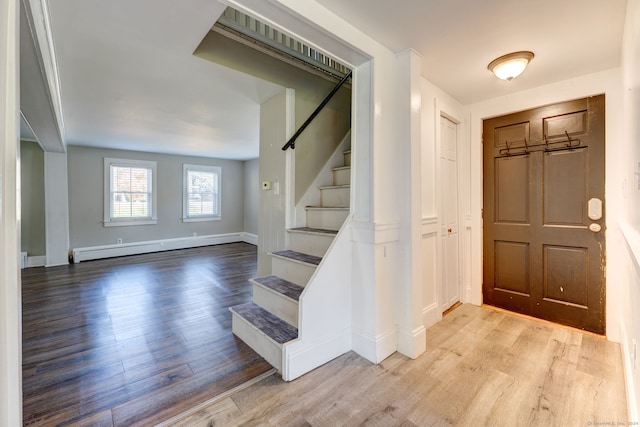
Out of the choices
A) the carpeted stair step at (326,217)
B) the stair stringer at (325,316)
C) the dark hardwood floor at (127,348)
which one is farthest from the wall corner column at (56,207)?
the stair stringer at (325,316)

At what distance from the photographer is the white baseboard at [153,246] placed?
18.4 ft

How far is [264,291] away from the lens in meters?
2.37

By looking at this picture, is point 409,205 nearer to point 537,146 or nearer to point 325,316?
point 325,316

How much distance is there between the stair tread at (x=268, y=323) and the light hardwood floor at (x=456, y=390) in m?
0.25

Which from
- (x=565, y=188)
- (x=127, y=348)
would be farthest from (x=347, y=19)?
(x=127, y=348)

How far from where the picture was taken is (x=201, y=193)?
714 cm

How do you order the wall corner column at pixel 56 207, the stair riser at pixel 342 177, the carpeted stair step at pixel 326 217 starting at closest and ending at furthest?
the carpeted stair step at pixel 326 217
the stair riser at pixel 342 177
the wall corner column at pixel 56 207

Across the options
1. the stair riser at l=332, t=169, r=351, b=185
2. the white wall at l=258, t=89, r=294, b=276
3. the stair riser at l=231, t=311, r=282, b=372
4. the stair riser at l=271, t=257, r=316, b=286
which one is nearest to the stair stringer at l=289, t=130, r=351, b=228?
the stair riser at l=332, t=169, r=351, b=185

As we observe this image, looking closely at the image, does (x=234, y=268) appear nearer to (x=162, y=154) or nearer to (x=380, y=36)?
(x=162, y=154)

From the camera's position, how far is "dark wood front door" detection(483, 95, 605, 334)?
7.80 ft

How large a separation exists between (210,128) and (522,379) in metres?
4.55

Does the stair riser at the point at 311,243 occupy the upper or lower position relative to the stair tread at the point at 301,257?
Result: upper

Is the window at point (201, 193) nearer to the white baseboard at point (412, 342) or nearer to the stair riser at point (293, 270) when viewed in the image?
the stair riser at point (293, 270)

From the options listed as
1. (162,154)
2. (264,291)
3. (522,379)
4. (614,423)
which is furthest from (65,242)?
(614,423)
